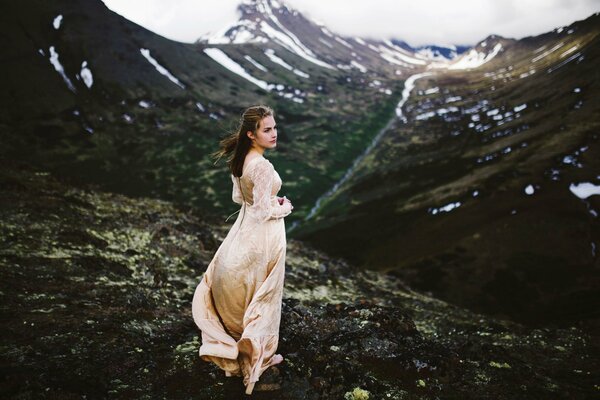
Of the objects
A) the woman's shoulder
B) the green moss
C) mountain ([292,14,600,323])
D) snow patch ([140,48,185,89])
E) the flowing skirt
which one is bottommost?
the green moss

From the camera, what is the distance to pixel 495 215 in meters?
59.5

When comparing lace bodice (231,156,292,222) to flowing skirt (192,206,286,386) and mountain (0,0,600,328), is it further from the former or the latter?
mountain (0,0,600,328)

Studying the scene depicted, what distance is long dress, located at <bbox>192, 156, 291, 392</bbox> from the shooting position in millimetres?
8422

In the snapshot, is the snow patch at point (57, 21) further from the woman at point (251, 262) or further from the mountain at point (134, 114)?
the woman at point (251, 262)

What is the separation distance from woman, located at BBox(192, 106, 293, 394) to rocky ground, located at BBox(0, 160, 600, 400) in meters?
1.21

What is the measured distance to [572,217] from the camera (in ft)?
178

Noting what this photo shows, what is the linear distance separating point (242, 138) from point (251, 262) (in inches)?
108

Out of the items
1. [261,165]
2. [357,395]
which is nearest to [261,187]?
[261,165]

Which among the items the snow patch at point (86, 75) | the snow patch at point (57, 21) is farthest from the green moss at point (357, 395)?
the snow patch at point (57, 21)

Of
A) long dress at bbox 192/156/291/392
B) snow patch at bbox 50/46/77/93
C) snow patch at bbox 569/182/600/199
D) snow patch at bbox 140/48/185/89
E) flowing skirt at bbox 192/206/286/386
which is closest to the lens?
long dress at bbox 192/156/291/392

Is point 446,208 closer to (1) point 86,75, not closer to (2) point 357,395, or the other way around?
(2) point 357,395

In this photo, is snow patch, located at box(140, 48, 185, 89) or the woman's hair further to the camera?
snow patch, located at box(140, 48, 185, 89)

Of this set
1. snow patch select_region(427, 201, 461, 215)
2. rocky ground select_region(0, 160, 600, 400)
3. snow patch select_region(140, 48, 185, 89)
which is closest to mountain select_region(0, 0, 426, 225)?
snow patch select_region(140, 48, 185, 89)

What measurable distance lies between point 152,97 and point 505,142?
364ft
